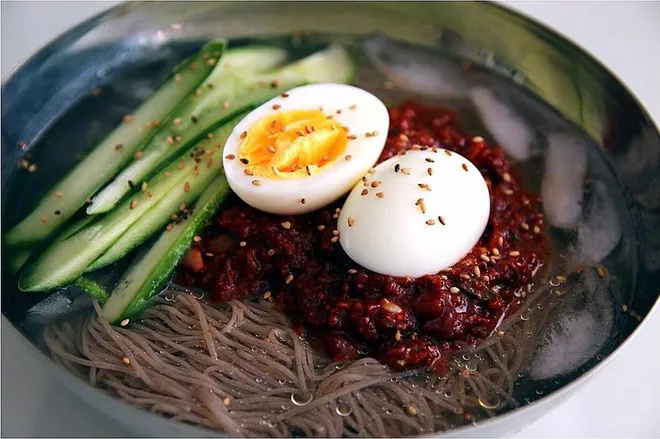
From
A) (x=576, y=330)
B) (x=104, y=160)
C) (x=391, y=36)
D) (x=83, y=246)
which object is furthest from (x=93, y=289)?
(x=391, y=36)

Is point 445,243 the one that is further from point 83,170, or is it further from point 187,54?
point 187,54

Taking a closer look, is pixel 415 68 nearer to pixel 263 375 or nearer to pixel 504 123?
pixel 504 123

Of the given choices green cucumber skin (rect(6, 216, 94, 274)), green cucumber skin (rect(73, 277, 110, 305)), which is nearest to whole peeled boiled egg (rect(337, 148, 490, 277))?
A: green cucumber skin (rect(73, 277, 110, 305))

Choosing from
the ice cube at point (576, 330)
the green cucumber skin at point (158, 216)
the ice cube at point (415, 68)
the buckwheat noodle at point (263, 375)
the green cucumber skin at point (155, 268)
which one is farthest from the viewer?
the ice cube at point (415, 68)

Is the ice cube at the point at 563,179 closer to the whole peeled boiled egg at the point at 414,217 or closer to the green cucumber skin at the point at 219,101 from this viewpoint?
the whole peeled boiled egg at the point at 414,217

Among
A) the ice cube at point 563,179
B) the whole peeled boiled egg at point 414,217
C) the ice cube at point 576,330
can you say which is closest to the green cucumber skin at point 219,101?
the whole peeled boiled egg at point 414,217
